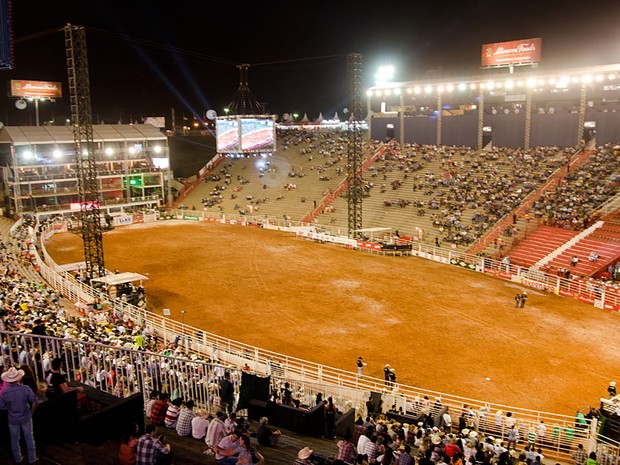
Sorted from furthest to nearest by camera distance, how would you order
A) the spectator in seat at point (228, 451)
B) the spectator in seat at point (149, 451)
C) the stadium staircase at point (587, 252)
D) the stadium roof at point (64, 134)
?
1. the stadium roof at point (64, 134)
2. the stadium staircase at point (587, 252)
3. the spectator in seat at point (228, 451)
4. the spectator in seat at point (149, 451)

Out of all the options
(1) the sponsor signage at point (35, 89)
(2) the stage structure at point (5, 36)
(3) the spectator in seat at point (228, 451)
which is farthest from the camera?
(1) the sponsor signage at point (35, 89)

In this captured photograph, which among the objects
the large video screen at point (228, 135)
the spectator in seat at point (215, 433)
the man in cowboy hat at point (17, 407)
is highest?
the large video screen at point (228, 135)

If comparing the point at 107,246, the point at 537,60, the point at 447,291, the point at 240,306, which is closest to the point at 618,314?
the point at 447,291

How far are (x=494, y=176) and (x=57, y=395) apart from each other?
149 feet

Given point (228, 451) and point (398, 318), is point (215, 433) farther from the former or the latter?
point (398, 318)

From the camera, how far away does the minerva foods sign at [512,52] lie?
52.6m

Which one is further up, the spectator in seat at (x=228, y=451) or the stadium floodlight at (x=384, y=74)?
the stadium floodlight at (x=384, y=74)

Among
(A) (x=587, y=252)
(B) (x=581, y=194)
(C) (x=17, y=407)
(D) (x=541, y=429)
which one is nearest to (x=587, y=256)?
(A) (x=587, y=252)

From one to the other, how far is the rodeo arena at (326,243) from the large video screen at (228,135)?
0.63 feet

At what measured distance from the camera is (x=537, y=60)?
52562 mm

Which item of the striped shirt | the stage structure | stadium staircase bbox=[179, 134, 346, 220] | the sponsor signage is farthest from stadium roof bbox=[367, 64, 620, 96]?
the striped shirt

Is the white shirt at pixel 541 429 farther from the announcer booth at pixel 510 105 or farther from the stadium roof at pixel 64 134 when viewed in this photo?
the stadium roof at pixel 64 134

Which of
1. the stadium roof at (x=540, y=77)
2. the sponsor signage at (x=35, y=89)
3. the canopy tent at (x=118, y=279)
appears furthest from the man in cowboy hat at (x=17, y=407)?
the sponsor signage at (x=35, y=89)

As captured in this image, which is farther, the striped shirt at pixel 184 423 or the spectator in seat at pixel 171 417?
the spectator in seat at pixel 171 417
